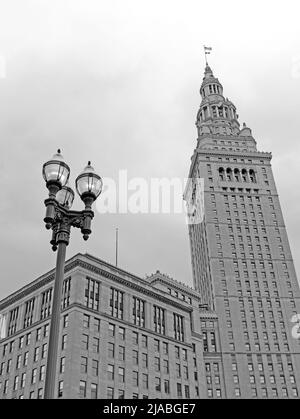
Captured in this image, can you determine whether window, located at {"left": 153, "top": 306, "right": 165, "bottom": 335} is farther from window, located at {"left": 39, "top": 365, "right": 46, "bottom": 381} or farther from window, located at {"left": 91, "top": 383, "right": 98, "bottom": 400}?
window, located at {"left": 39, "top": 365, "right": 46, "bottom": 381}

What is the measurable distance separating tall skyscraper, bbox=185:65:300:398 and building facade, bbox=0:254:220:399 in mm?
9133

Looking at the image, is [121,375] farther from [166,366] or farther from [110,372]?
[166,366]

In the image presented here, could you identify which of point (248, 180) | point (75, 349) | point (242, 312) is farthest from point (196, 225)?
point (75, 349)

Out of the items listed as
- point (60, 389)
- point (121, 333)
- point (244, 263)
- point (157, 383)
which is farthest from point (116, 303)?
point (244, 263)

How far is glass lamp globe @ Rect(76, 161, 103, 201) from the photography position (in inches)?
575

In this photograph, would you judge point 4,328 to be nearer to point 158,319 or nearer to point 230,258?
point 158,319

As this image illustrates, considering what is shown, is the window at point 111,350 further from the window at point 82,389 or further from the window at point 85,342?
the window at point 82,389

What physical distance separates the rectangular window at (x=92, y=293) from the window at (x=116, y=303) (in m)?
2.89

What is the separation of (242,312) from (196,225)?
1219 inches

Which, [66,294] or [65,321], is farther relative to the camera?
[66,294]

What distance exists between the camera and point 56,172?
555 inches

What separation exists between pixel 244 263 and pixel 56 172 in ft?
331
